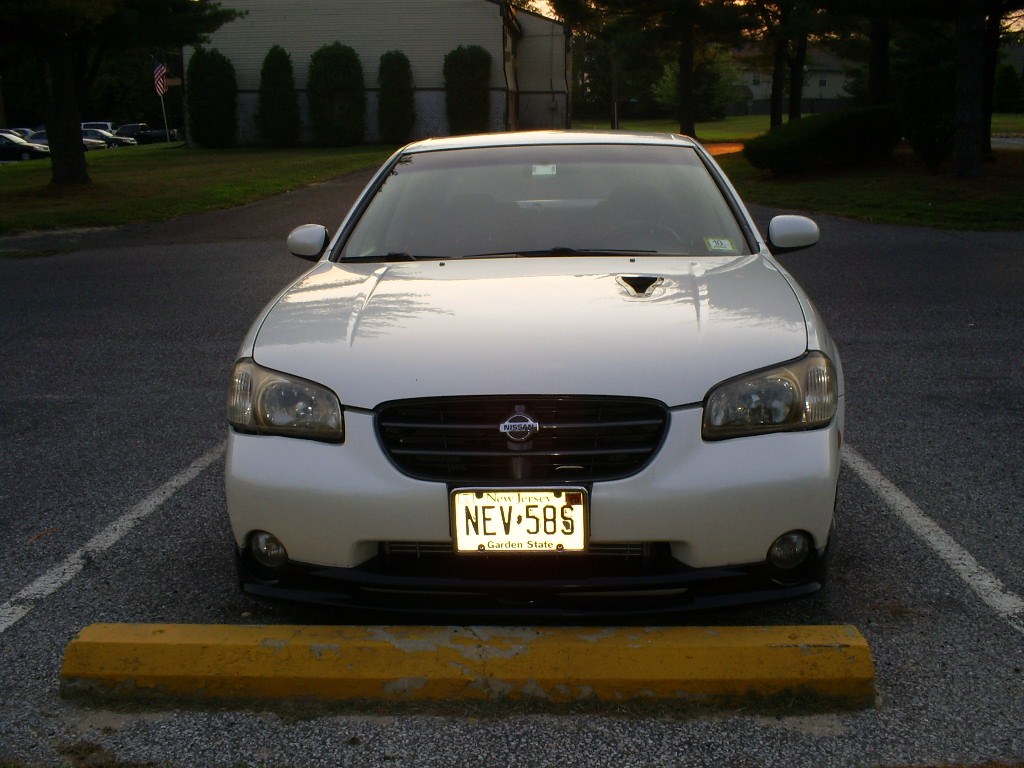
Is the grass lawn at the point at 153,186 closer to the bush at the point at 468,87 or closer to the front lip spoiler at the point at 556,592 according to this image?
the bush at the point at 468,87

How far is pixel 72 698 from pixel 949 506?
321cm

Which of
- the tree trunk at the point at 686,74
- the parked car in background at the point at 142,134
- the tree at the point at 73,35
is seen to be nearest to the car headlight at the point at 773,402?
the tree at the point at 73,35

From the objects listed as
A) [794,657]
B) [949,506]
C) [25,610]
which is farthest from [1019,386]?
[25,610]

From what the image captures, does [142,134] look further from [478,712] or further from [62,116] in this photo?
[478,712]

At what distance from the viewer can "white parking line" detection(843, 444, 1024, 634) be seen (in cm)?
328

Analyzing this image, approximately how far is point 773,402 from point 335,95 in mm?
45940

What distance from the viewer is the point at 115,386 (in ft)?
21.5

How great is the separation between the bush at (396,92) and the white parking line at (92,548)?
43060 millimetres

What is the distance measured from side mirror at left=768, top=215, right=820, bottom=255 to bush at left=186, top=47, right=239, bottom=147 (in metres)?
45.5

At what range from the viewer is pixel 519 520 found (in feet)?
9.02

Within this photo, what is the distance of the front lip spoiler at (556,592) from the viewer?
278 cm

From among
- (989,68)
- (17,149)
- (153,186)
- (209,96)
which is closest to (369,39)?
(209,96)

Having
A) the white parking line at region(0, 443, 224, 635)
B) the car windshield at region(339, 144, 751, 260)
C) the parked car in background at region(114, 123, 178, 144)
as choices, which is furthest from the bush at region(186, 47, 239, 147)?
the car windshield at region(339, 144, 751, 260)

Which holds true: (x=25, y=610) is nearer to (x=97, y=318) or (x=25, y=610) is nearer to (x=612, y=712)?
(x=612, y=712)
